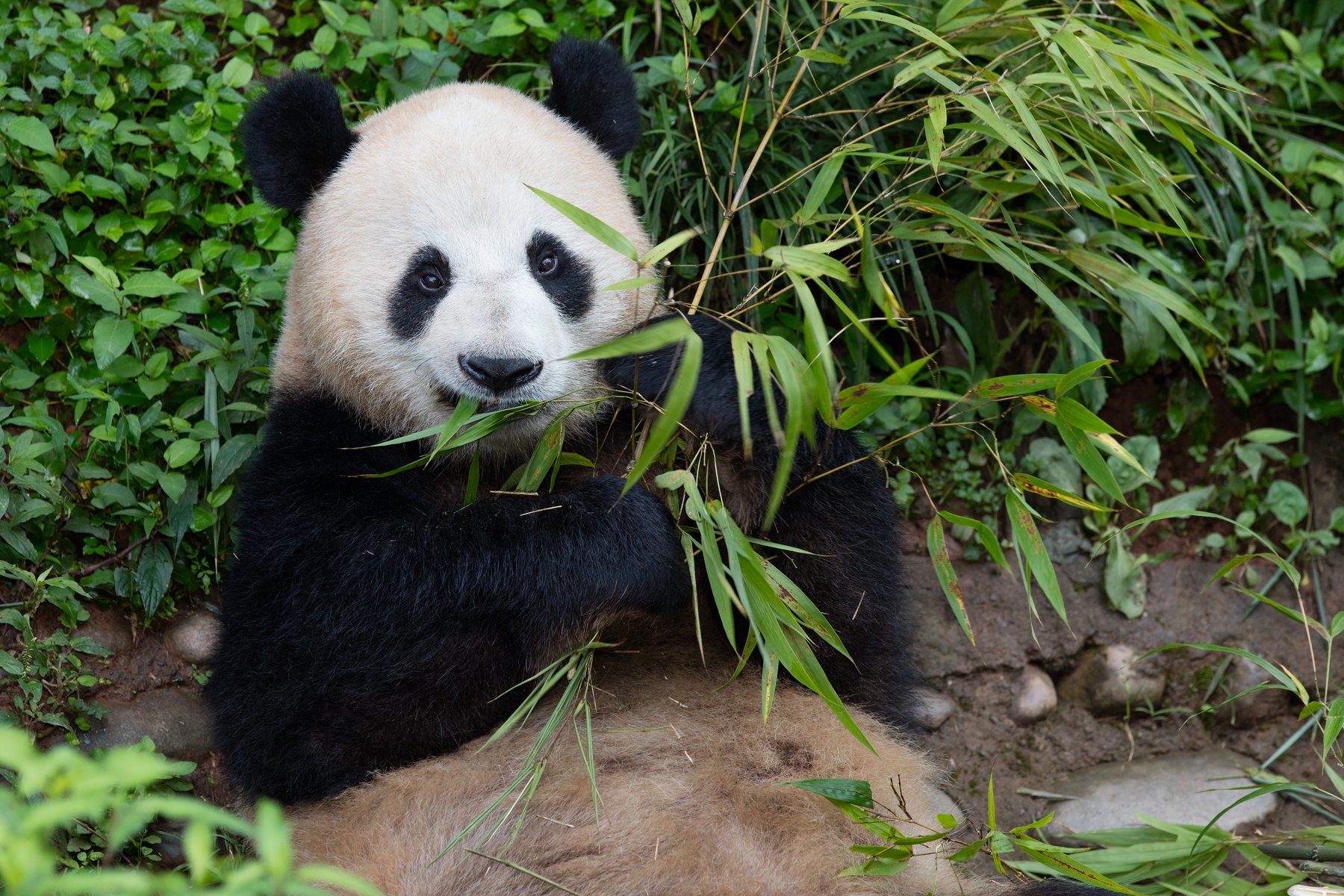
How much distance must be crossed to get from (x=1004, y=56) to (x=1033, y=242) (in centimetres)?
54

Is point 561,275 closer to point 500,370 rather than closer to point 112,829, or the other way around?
point 500,370

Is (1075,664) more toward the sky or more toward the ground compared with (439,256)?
more toward the ground

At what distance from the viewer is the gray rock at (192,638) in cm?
345

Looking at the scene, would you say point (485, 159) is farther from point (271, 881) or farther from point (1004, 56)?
point (271, 881)

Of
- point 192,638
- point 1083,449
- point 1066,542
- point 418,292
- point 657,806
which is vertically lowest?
point 192,638

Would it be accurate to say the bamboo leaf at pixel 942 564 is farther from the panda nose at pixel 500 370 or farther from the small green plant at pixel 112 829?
the small green plant at pixel 112 829

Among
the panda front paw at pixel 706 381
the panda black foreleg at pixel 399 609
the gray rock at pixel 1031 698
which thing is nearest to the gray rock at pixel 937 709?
the gray rock at pixel 1031 698

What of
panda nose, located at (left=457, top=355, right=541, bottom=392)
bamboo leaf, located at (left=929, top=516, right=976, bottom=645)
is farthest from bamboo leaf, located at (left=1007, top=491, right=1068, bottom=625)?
panda nose, located at (left=457, top=355, right=541, bottom=392)

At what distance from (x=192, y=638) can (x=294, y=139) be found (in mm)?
1611

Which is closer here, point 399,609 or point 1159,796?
point 399,609

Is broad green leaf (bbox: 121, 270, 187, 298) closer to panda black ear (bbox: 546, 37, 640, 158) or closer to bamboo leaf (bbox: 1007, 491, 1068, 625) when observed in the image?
panda black ear (bbox: 546, 37, 640, 158)

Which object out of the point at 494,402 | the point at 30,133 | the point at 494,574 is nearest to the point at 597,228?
the point at 494,402

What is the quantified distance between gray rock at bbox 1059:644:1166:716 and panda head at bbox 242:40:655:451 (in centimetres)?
226

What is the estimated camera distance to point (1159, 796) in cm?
372
